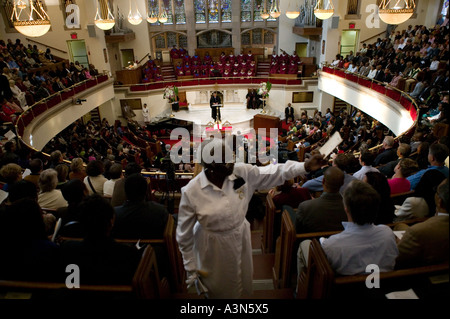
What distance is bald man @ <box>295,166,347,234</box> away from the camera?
2.33 metres

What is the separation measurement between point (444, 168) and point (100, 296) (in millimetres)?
3398

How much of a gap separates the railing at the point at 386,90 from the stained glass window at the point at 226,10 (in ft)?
28.0

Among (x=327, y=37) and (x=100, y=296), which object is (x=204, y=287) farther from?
(x=327, y=37)

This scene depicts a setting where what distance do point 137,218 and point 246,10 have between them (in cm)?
1955

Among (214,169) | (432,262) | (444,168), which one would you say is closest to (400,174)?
(444,168)

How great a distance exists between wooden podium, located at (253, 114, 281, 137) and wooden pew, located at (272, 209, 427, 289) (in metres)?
11.2

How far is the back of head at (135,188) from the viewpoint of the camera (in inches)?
91.0

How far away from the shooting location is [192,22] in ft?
62.7

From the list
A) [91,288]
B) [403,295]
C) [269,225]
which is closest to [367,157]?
[269,225]

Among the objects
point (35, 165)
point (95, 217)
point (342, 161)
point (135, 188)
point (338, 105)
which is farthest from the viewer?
point (338, 105)

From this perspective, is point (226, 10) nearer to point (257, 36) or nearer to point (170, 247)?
point (257, 36)

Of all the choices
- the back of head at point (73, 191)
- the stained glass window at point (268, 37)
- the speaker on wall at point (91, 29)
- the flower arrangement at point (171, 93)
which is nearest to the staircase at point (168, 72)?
the flower arrangement at point (171, 93)

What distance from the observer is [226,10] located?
1930 cm

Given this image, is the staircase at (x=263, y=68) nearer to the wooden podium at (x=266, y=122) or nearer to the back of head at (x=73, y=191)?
the wooden podium at (x=266, y=122)
